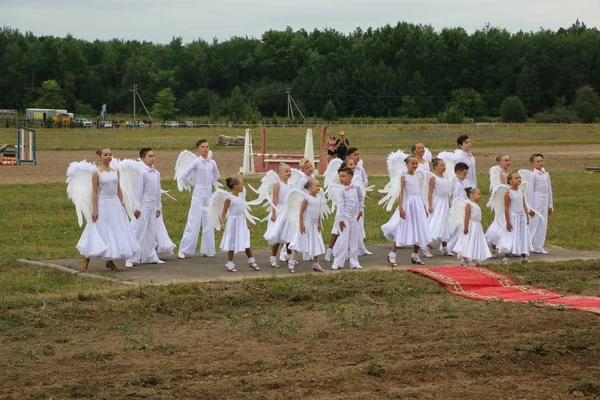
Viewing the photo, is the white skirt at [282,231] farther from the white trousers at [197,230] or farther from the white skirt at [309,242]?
the white trousers at [197,230]

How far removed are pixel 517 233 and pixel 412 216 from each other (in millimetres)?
1911

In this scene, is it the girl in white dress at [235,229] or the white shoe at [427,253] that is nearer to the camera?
the girl in white dress at [235,229]

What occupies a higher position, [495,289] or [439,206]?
[439,206]

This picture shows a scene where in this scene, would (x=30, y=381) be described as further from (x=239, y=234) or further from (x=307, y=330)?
(x=239, y=234)

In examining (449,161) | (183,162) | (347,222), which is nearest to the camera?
(347,222)

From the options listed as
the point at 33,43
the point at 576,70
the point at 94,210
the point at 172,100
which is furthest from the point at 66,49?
the point at 94,210

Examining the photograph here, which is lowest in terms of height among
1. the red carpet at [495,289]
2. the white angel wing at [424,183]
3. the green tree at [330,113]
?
the red carpet at [495,289]

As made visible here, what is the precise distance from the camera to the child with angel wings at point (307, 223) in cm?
1538

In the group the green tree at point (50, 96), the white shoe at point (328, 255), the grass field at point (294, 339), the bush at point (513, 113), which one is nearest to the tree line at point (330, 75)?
the green tree at point (50, 96)

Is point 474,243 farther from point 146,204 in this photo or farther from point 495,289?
point 146,204

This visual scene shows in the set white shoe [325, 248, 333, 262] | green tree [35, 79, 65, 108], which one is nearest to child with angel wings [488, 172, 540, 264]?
white shoe [325, 248, 333, 262]

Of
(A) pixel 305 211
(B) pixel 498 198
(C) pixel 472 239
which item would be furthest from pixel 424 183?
(A) pixel 305 211

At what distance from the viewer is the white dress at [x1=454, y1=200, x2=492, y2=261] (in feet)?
51.1

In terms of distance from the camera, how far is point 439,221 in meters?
17.6
